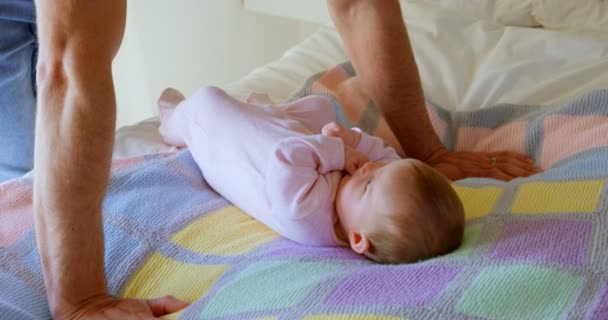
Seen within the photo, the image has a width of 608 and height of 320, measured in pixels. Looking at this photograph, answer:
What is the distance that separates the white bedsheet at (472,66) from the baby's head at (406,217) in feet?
1.72

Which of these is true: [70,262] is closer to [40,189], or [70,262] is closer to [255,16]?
[40,189]

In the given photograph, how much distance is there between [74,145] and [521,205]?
589 mm

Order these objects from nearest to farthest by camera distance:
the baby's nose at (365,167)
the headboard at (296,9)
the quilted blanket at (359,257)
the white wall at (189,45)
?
the quilted blanket at (359,257)
the baby's nose at (365,167)
the headboard at (296,9)
the white wall at (189,45)

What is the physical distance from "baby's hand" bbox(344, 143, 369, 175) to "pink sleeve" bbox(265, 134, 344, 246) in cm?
1

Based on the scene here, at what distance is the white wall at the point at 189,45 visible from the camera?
274cm

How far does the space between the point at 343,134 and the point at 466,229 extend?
281 millimetres

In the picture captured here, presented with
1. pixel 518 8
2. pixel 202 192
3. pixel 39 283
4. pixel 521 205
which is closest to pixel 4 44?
pixel 202 192

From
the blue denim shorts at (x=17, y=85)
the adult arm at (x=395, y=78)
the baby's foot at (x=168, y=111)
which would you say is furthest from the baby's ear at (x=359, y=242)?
the blue denim shorts at (x=17, y=85)

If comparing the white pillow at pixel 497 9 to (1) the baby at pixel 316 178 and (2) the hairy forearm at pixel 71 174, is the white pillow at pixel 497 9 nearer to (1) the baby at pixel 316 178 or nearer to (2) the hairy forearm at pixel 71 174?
(1) the baby at pixel 316 178

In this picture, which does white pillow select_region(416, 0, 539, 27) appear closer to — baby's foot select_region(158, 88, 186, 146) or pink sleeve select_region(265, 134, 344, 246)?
baby's foot select_region(158, 88, 186, 146)

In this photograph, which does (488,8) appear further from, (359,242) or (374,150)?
(359,242)

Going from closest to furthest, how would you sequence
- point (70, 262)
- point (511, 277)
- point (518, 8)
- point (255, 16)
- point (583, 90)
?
1. point (511, 277)
2. point (70, 262)
3. point (583, 90)
4. point (518, 8)
5. point (255, 16)

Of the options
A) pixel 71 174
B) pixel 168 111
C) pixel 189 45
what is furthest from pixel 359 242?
pixel 189 45

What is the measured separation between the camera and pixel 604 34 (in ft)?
5.90
